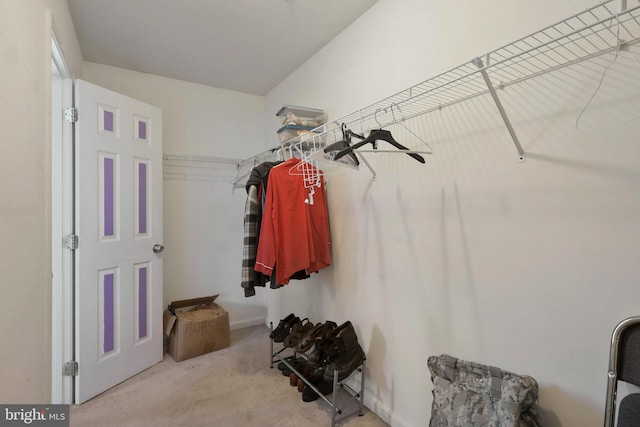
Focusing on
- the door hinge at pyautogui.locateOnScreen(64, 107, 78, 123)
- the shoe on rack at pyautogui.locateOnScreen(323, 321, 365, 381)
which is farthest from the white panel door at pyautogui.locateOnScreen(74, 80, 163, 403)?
the shoe on rack at pyautogui.locateOnScreen(323, 321, 365, 381)

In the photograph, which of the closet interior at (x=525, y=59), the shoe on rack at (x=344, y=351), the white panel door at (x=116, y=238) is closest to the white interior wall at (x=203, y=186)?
the white panel door at (x=116, y=238)

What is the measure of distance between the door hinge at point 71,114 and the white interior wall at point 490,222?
184 cm

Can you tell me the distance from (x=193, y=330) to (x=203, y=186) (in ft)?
4.63

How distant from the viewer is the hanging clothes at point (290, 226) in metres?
1.94

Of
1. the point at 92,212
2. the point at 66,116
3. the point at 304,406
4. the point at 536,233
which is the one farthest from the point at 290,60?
the point at 304,406

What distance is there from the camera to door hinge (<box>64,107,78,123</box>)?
2.03m

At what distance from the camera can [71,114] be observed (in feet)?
6.68

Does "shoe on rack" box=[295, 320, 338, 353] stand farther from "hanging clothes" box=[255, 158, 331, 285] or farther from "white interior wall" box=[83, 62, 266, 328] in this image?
"white interior wall" box=[83, 62, 266, 328]

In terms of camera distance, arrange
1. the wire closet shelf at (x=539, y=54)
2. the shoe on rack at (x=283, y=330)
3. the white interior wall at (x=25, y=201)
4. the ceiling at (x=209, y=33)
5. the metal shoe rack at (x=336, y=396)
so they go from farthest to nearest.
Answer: the shoe on rack at (x=283, y=330) < the ceiling at (x=209, y=33) < the metal shoe rack at (x=336, y=396) < the white interior wall at (x=25, y=201) < the wire closet shelf at (x=539, y=54)

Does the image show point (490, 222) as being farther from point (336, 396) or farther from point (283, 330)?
point (283, 330)

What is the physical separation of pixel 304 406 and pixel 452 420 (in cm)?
105

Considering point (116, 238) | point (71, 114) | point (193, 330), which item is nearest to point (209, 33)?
point (71, 114)

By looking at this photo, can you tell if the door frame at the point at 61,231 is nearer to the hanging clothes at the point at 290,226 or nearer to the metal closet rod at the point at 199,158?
the metal closet rod at the point at 199,158

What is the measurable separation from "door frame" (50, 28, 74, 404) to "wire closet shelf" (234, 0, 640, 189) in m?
2.09
